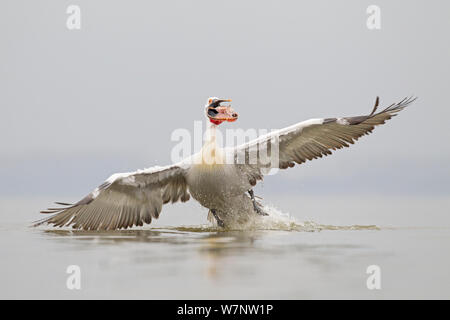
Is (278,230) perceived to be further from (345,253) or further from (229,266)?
(229,266)

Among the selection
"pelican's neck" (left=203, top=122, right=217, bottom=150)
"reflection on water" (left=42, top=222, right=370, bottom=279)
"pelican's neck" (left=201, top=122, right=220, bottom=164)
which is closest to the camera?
"reflection on water" (left=42, top=222, right=370, bottom=279)

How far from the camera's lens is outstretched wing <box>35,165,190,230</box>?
16.1 meters

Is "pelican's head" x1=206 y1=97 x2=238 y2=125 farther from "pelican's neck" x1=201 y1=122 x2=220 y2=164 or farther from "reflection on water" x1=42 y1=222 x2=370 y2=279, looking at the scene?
"reflection on water" x1=42 y1=222 x2=370 y2=279

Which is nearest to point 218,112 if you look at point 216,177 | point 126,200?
point 216,177

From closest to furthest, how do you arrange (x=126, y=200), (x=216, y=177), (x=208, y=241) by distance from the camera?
1. (x=208, y=241)
2. (x=216, y=177)
3. (x=126, y=200)

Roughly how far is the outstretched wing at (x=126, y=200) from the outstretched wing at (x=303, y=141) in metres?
1.87

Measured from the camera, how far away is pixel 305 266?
11094 mm

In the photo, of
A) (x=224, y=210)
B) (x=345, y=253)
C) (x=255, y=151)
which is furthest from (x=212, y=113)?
(x=345, y=253)

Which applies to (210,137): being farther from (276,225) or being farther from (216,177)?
(276,225)

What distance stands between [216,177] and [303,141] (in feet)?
8.32

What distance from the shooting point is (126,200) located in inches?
656

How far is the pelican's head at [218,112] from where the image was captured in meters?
16.2

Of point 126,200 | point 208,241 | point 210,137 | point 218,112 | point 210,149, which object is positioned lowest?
point 208,241

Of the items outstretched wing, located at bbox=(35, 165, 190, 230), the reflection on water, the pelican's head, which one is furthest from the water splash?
the pelican's head
